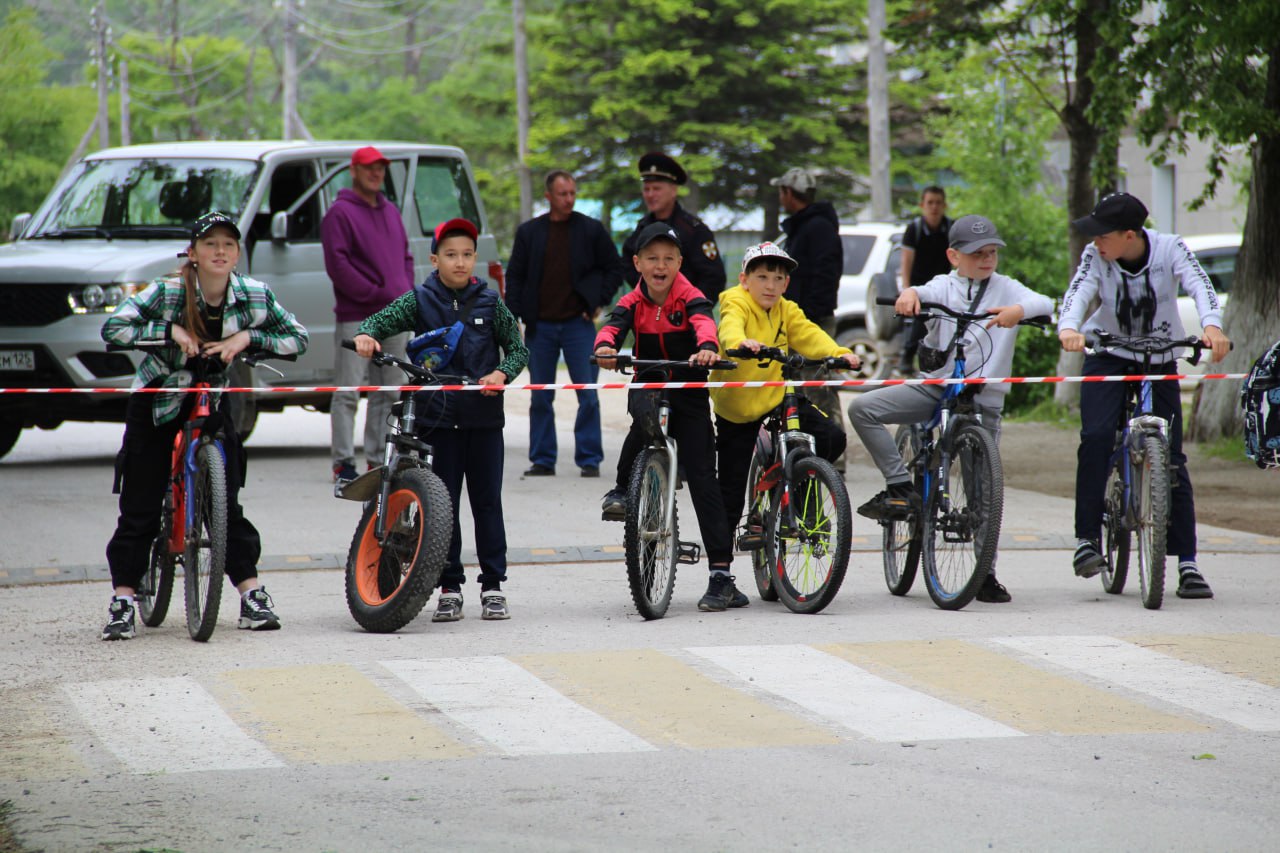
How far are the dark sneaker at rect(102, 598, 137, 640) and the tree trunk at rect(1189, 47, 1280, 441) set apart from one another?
10098 mm

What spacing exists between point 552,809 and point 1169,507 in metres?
4.31

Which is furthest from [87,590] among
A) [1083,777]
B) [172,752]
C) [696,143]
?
[696,143]

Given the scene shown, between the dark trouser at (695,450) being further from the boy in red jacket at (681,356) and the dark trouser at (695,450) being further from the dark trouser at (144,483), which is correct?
the dark trouser at (144,483)

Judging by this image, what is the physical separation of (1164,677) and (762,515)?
86.7 inches

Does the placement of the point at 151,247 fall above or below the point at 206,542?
above

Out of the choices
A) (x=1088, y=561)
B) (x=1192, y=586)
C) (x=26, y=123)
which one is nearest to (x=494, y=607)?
(x=1088, y=561)

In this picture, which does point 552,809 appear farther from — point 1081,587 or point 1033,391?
point 1033,391

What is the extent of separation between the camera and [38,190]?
56500 mm

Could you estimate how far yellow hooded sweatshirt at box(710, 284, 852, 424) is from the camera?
873cm

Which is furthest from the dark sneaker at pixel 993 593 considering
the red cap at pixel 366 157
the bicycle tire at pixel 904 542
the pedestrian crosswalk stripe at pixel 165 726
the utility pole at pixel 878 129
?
the utility pole at pixel 878 129

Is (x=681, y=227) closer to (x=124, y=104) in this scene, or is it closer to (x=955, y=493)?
(x=955, y=493)

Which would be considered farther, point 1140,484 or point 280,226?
point 280,226

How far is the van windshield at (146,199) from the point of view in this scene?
14.4m

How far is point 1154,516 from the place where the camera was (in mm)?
8516
